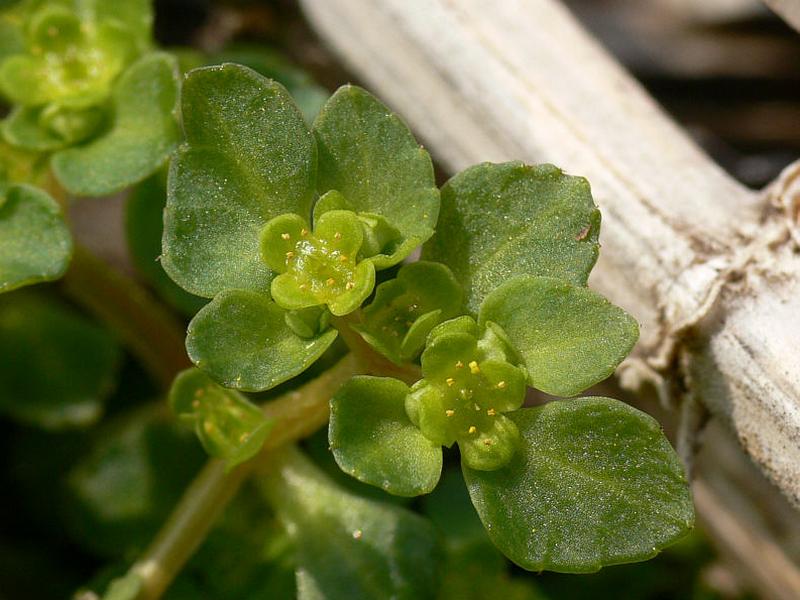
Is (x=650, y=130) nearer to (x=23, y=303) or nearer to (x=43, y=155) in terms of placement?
(x=43, y=155)

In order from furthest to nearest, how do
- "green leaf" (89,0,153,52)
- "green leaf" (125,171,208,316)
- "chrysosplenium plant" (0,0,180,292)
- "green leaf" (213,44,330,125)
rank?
"green leaf" (213,44,330,125) → "green leaf" (125,171,208,316) → "green leaf" (89,0,153,52) → "chrysosplenium plant" (0,0,180,292)

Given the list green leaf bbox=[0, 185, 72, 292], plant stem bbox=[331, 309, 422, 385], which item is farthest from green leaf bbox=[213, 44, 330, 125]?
plant stem bbox=[331, 309, 422, 385]

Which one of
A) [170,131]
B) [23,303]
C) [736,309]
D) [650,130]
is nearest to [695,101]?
[650,130]

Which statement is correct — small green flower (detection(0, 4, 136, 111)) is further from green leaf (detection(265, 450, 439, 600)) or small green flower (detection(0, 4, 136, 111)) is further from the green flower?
green leaf (detection(265, 450, 439, 600))

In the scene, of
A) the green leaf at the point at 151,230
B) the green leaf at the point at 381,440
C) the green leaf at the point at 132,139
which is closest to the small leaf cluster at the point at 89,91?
the green leaf at the point at 132,139

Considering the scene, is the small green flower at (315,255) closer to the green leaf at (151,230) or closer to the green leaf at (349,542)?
the green leaf at (349,542)

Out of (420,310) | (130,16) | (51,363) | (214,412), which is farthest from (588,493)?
(51,363)
